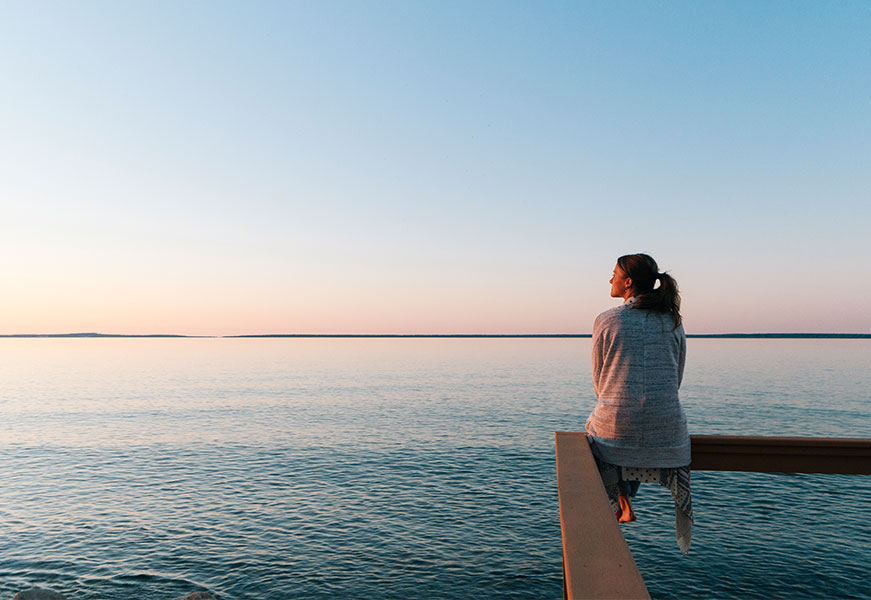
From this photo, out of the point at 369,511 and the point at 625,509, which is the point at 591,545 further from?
the point at 369,511

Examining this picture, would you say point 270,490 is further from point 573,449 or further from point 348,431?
point 573,449

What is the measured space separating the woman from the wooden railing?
8.9 inches

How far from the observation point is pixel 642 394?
11.2ft

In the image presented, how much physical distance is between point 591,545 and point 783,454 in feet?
7.39

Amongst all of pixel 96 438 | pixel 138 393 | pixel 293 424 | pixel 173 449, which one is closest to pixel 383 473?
pixel 173 449

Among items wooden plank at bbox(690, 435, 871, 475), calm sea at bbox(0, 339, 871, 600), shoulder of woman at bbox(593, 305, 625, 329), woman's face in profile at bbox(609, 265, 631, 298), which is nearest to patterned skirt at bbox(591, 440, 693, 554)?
wooden plank at bbox(690, 435, 871, 475)

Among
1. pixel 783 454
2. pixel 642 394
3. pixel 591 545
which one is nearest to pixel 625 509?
pixel 642 394

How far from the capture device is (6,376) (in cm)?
8238

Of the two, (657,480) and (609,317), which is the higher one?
(609,317)

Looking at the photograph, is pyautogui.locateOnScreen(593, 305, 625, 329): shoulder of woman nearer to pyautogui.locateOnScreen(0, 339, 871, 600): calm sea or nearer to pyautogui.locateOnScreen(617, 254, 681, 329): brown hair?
pyautogui.locateOnScreen(617, 254, 681, 329): brown hair

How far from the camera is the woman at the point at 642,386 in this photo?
3.42 meters

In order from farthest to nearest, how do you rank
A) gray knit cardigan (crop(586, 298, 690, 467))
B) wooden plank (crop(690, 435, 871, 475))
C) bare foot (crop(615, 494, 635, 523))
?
bare foot (crop(615, 494, 635, 523))
wooden plank (crop(690, 435, 871, 475))
gray knit cardigan (crop(586, 298, 690, 467))

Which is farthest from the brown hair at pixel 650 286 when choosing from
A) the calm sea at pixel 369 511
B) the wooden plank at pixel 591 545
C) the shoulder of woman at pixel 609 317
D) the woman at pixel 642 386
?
the calm sea at pixel 369 511

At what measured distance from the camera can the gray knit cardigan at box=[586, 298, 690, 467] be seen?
341 cm
